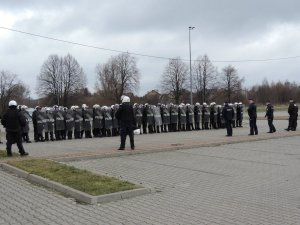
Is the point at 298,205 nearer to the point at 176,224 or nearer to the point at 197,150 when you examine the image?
the point at 176,224

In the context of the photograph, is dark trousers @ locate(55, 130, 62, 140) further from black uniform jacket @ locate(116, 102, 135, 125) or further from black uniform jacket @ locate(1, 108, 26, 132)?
black uniform jacket @ locate(116, 102, 135, 125)

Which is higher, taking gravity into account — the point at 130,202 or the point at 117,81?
the point at 117,81

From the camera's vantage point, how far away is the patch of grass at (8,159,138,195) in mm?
8836

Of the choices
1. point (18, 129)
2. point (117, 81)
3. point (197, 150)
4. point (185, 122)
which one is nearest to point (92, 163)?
point (18, 129)

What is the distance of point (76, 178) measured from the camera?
989 cm

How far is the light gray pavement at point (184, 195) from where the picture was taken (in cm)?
703

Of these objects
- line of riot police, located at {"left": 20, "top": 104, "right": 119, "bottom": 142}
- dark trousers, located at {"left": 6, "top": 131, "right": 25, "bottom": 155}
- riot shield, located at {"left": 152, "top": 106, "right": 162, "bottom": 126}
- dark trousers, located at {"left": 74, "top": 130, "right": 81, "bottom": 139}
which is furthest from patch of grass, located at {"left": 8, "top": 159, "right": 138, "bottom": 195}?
riot shield, located at {"left": 152, "top": 106, "right": 162, "bottom": 126}

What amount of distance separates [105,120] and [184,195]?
16.3 metres

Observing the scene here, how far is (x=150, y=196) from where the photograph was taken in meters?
8.71

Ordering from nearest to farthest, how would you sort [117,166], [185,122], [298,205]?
1. [298,205]
2. [117,166]
3. [185,122]

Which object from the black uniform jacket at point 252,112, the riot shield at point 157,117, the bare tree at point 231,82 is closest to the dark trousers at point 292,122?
the black uniform jacket at point 252,112

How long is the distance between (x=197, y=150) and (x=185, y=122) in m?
12.1

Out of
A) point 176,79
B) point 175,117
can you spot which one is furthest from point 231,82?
point 175,117

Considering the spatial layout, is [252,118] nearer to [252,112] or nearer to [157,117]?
[252,112]
